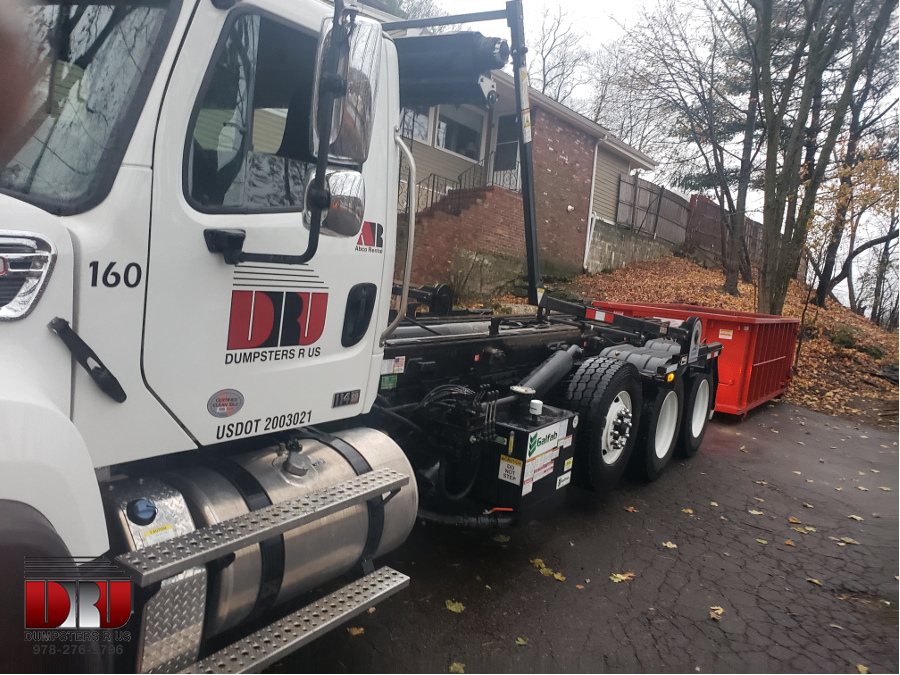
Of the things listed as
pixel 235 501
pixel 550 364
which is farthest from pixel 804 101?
pixel 235 501

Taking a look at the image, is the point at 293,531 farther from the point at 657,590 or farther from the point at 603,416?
the point at 603,416

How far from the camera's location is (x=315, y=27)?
8.34 ft

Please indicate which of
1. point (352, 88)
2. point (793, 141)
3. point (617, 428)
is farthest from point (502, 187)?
point (352, 88)

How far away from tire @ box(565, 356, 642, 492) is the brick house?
9696 millimetres

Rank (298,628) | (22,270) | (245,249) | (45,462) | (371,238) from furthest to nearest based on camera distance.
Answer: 1. (371,238)
2. (245,249)
3. (298,628)
4. (22,270)
5. (45,462)

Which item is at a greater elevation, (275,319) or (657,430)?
(275,319)

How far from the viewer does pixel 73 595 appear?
1758 mm

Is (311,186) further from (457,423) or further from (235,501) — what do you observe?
(457,423)

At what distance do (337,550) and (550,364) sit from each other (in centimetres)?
261

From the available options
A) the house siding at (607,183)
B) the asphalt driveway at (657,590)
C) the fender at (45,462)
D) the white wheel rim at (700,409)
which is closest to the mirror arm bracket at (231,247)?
the fender at (45,462)

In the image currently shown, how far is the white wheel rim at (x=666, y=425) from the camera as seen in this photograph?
233 inches

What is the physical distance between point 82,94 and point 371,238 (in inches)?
49.4

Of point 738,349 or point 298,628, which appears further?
point 738,349

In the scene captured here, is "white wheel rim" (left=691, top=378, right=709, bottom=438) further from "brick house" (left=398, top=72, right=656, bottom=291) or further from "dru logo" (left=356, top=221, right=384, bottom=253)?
"brick house" (left=398, top=72, right=656, bottom=291)
